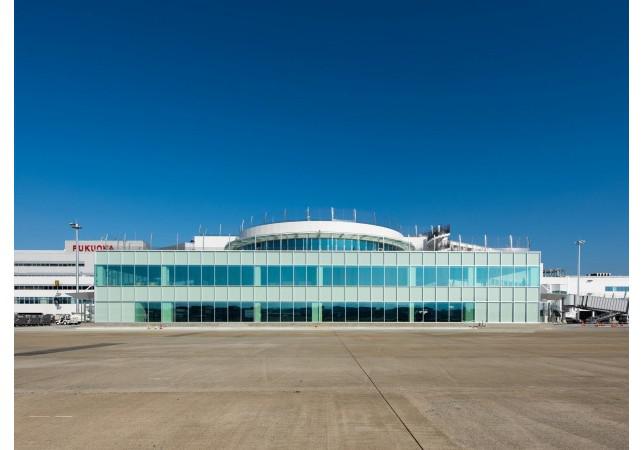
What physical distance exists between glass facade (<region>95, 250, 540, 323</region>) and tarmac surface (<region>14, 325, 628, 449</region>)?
30.6 metres

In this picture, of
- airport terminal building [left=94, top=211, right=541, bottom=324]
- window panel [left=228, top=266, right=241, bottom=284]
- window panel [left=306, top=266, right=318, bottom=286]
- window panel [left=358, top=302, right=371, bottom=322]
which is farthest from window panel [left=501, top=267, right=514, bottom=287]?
window panel [left=228, top=266, right=241, bottom=284]

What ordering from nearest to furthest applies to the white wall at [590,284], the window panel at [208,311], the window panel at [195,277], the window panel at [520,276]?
1. the window panel at [208,311]
2. the window panel at [195,277]
3. the window panel at [520,276]
4. the white wall at [590,284]

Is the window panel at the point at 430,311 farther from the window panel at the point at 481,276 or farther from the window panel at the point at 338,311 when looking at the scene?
the window panel at the point at 338,311

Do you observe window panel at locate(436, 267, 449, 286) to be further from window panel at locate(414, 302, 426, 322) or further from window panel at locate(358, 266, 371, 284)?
window panel at locate(358, 266, 371, 284)

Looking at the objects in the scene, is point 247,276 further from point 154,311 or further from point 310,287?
point 154,311

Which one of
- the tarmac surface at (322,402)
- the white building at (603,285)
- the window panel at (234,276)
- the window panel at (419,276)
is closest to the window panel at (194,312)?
the window panel at (234,276)

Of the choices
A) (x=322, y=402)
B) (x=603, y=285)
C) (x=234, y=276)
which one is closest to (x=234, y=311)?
(x=234, y=276)

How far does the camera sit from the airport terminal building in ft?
175

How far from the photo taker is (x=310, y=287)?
53.7m

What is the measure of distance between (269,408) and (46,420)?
523 cm

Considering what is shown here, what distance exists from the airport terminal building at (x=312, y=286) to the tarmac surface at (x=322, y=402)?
3062 centimetres

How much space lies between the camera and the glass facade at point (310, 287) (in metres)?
53.4

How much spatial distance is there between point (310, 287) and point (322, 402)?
41438 mm
